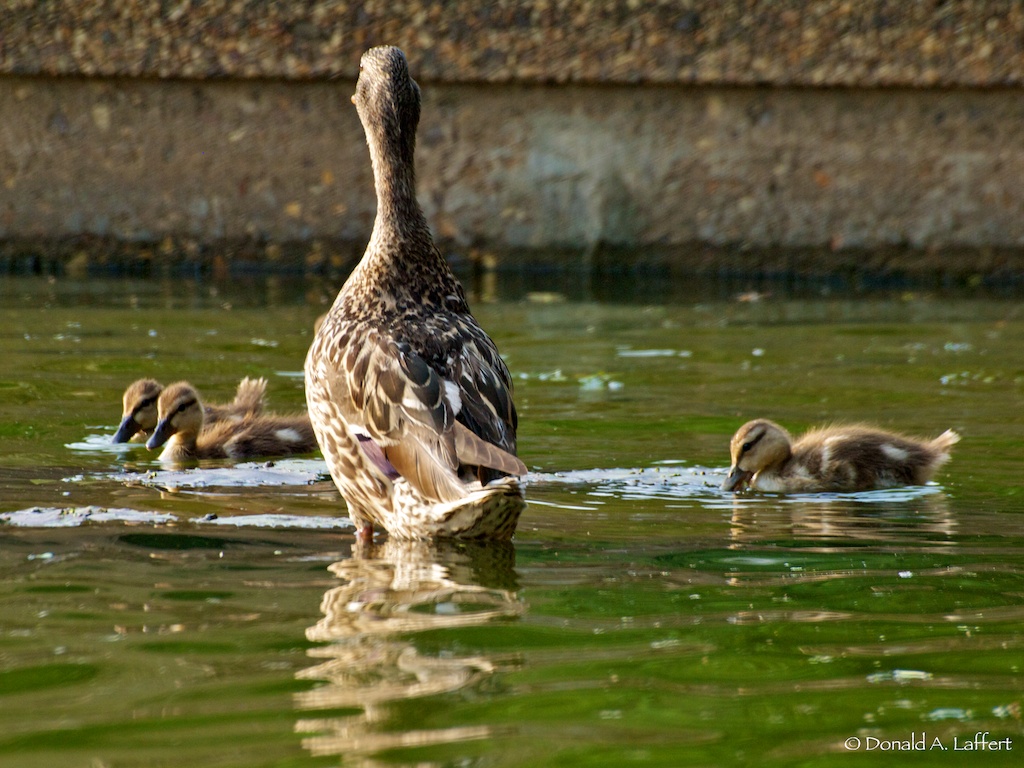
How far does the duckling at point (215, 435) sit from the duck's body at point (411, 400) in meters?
1.57

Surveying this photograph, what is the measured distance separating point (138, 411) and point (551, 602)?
3333mm

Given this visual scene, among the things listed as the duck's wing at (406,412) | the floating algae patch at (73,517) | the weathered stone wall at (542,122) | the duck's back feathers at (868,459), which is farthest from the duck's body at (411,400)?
the weathered stone wall at (542,122)

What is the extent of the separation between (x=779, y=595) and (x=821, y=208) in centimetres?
846

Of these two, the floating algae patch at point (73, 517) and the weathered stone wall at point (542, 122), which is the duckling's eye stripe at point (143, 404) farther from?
the weathered stone wall at point (542, 122)

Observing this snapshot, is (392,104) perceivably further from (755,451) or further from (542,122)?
(542,122)

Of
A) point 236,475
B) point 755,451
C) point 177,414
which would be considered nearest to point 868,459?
point 755,451

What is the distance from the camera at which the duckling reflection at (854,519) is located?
4.78 m

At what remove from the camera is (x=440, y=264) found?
5344 mm

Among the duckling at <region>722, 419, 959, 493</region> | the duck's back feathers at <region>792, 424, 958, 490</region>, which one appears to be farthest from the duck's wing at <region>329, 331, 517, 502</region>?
the duck's back feathers at <region>792, 424, 958, 490</region>

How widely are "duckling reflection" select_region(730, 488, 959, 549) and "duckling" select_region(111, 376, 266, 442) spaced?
2.47 metres

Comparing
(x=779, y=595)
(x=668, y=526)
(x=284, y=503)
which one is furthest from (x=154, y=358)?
(x=779, y=595)

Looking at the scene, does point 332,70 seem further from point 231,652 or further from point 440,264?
point 231,652

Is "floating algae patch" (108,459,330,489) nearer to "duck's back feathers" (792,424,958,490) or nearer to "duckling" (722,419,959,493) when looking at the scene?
"duckling" (722,419,959,493)

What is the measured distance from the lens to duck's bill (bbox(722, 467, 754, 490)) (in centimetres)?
570
